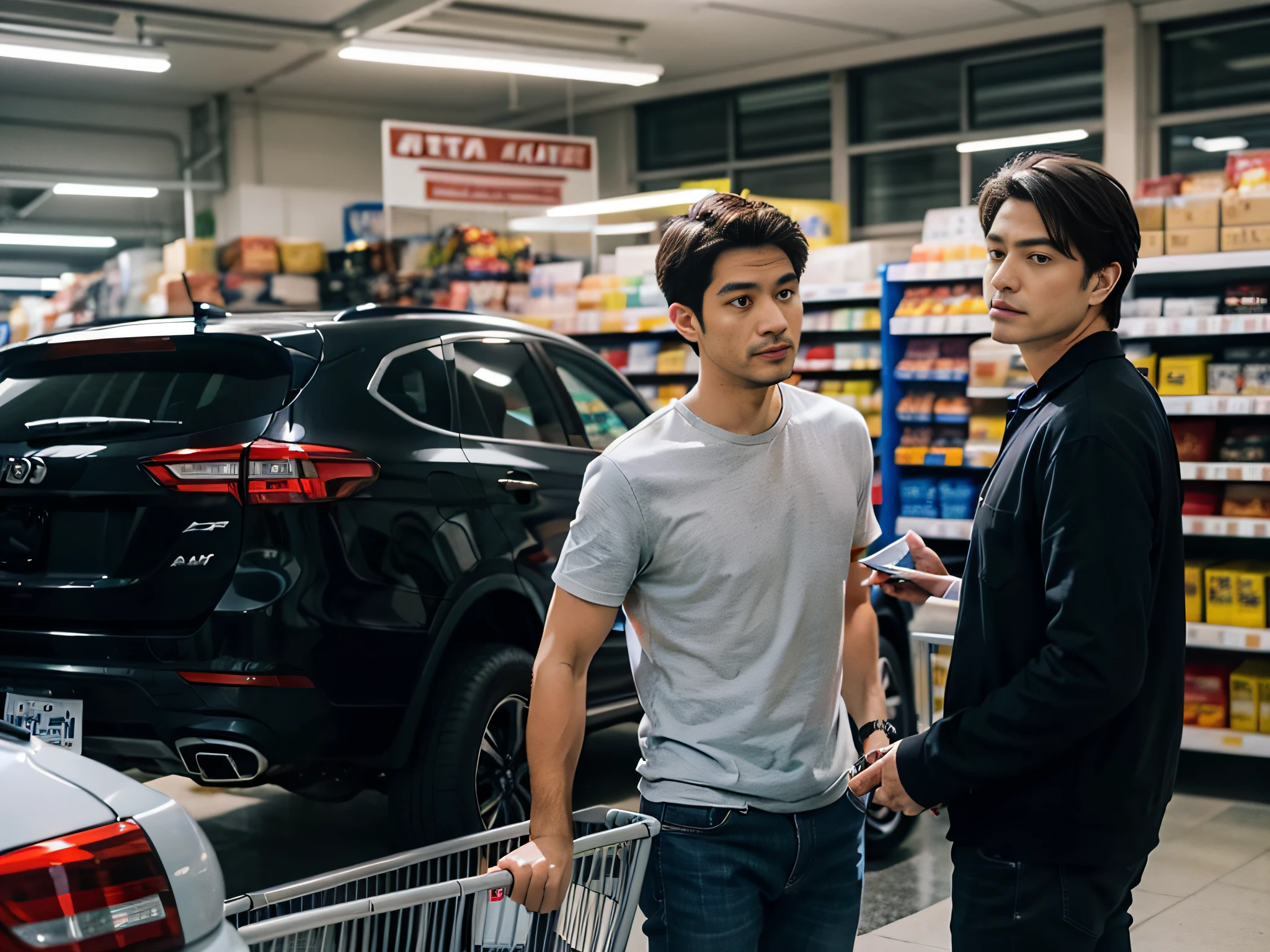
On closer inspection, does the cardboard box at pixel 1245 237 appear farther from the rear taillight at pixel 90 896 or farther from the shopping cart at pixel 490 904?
the rear taillight at pixel 90 896

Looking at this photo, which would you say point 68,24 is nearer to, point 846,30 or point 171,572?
point 846,30

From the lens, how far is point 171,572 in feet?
10.8

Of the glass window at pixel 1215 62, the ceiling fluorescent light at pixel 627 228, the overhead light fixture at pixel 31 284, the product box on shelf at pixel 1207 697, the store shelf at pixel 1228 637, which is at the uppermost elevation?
the glass window at pixel 1215 62

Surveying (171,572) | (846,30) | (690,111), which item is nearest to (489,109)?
(690,111)

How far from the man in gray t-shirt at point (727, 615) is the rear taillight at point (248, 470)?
1567 millimetres

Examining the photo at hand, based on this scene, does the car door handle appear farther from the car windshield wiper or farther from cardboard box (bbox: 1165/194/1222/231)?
cardboard box (bbox: 1165/194/1222/231)

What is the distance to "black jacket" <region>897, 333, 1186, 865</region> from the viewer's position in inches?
61.3

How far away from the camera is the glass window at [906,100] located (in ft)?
39.6

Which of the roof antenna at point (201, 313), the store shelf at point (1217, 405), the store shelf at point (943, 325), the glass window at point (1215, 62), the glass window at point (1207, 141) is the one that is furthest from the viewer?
the glass window at point (1207, 141)

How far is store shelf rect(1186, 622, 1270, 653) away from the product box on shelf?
12 cm

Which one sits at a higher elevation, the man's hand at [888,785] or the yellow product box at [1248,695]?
the man's hand at [888,785]

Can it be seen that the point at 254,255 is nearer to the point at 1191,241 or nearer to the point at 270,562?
the point at 1191,241

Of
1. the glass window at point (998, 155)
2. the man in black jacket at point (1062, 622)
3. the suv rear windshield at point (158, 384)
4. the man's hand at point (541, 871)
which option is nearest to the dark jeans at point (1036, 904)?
the man in black jacket at point (1062, 622)

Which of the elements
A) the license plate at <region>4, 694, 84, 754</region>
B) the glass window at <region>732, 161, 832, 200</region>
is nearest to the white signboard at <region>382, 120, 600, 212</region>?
the glass window at <region>732, 161, 832, 200</region>
